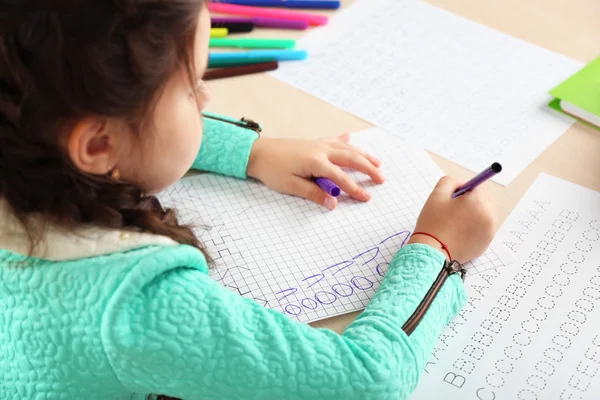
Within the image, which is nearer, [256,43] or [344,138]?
[344,138]

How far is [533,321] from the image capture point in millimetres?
704

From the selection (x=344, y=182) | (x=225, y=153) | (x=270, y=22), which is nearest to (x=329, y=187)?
(x=344, y=182)

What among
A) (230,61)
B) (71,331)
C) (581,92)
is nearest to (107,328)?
(71,331)

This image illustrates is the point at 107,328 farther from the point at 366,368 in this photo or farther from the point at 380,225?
the point at 380,225

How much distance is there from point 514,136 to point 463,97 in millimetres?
107

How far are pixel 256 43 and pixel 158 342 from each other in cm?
66

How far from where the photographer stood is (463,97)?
99 centimetres

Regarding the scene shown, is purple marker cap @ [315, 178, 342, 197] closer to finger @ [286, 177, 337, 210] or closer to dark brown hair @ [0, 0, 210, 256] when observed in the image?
finger @ [286, 177, 337, 210]

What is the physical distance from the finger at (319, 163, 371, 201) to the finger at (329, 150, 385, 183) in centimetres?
2

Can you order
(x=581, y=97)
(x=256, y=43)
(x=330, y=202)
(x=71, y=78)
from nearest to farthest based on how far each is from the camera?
(x=71, y=78) → (x=330, y=202) → (x=581, y=97) → (x=256, y=43)

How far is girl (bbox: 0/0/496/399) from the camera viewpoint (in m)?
0.47

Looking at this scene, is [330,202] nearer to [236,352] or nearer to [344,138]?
[344,138]

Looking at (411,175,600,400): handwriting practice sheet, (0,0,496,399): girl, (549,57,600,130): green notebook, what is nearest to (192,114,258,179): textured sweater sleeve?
(0,0,496,399): girl

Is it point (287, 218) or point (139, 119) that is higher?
point (139, 119)
